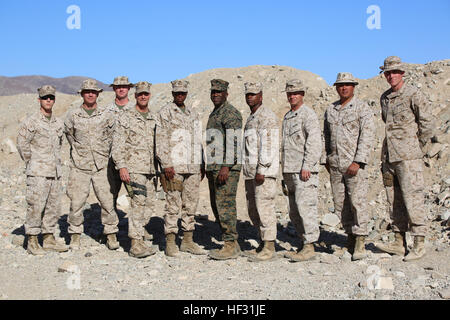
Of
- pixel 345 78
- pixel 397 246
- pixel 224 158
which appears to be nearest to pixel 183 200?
pixel 224 158

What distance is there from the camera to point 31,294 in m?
4.98

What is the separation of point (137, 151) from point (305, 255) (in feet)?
9.48

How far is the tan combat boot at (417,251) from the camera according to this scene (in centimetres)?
607

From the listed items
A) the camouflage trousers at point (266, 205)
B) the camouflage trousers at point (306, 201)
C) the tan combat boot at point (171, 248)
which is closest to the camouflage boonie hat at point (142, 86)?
the camouflage trousers at point (266, 205)

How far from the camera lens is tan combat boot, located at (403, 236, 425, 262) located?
239 inches

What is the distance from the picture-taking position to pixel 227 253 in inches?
253

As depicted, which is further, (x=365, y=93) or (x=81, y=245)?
(x=365, y=93)

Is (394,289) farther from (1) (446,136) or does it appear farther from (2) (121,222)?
(1) (446,136)

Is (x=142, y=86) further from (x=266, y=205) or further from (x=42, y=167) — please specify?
(x=266, y=205)

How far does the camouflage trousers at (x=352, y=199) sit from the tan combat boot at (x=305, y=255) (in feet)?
2.15

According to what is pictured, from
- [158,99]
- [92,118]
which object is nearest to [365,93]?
[158,99]

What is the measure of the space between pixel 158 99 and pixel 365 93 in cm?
787

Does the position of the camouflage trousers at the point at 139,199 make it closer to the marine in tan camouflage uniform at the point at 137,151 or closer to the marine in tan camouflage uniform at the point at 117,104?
→ the marine in tan camouflage uniform at the point at 137,151

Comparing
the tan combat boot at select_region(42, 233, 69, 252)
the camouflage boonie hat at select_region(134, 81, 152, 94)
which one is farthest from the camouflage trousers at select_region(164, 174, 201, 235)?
the tan combat boot at select_region(42, 233, 69, 252)
